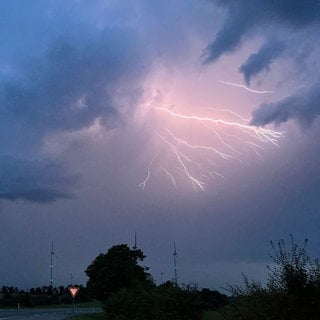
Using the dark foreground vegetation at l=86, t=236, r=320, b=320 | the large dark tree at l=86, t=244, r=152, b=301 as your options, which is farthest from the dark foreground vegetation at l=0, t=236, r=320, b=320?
the large dark tree at l=86, t=244, r=152, b=301

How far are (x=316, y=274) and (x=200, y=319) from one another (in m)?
9.34

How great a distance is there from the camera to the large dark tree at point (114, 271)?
160 feet

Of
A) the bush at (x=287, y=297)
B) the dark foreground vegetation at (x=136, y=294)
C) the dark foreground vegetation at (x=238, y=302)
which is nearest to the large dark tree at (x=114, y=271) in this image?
the dark foreground vegetation at (x=136, y=294)

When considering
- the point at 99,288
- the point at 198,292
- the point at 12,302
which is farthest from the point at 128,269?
the point at 12,302

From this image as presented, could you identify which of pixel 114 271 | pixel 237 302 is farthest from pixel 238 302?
pixel 114 271

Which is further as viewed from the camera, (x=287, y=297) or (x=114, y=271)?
(x=114, y=271)

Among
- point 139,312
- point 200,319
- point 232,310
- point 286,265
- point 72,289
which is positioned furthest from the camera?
point 72,289

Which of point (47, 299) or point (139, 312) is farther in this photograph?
point (47, 299)

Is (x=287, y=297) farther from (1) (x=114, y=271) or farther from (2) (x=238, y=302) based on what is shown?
(1) (x=114, y=271)

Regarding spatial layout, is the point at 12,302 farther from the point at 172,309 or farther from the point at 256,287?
the point at 256,287

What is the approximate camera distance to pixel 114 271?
4912cm

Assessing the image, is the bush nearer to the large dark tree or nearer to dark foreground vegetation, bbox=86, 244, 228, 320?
dark foreground vegetation, bbox=86, 244, 228, 320

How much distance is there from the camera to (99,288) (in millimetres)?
49469

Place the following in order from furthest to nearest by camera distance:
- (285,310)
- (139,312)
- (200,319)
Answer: (139,312) → (200,319) → (285,310)
